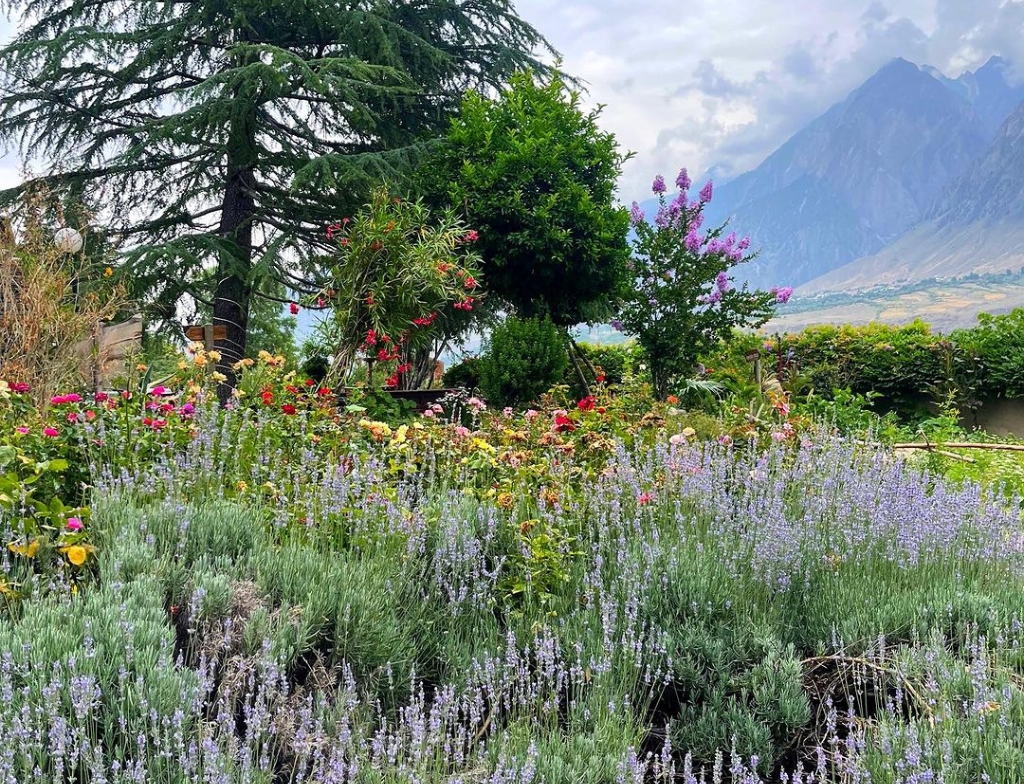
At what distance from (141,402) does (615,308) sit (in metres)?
6.99

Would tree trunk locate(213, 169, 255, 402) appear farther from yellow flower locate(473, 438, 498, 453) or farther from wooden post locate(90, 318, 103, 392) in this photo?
yellow flower locate(473, 438, 498, 453)

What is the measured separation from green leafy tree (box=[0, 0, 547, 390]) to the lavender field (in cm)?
705

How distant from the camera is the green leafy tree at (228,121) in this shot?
9.59m

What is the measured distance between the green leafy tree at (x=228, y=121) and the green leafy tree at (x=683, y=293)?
3.46m

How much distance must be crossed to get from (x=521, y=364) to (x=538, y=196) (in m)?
2.26

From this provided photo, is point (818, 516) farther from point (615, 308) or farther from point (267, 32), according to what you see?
point (267, 32)

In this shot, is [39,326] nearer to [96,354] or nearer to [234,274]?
[96,354]

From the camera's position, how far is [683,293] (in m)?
8.94

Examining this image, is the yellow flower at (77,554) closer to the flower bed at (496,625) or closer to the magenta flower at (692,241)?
the flower bed at (496,625)

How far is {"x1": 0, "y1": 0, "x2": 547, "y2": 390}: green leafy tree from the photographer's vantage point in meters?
9.59

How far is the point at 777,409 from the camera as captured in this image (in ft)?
19.4

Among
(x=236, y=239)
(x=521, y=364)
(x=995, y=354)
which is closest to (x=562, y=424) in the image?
(x=521, y=364)

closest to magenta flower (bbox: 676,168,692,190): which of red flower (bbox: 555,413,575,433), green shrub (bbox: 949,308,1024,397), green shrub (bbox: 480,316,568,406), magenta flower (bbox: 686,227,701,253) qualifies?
magenta flower (bbox: 686,227,701,253)

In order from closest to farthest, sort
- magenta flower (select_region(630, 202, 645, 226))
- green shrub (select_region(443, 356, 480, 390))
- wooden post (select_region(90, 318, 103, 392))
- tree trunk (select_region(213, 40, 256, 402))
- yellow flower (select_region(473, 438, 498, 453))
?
yellow flower (select_region(473, 438, 498, 453)) → wooden post (select_region(90, 318, 103, 392)) → magenta flower (select_region(630, 202, 645, 226)) → tree trunk (select_region(213, 40, 256, 402)) → green shrub (select_region(443, 356, 480, 390))
